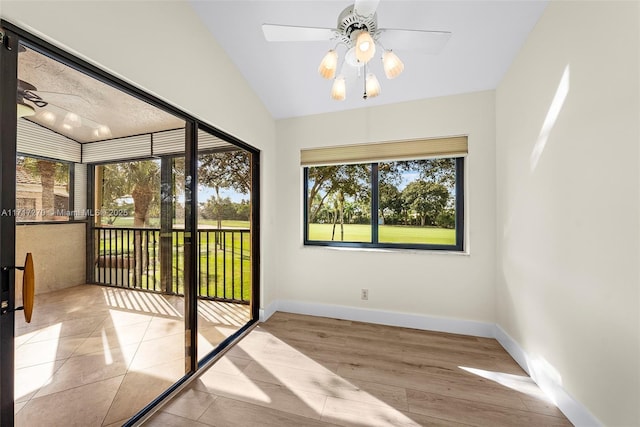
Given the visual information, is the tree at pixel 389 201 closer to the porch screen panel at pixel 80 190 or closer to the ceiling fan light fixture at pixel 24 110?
the porch screen panel at pixel 80 190

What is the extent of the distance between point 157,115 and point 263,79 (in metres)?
1.21

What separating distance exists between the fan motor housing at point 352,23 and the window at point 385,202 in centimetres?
149

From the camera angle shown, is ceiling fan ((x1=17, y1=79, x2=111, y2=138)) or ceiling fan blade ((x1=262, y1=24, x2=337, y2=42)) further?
ceiling fan blade ((x1=262, y1=24, x2=337, y2=42))

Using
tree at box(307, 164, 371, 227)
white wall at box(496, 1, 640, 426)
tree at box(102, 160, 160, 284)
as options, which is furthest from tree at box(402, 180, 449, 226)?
tree at box(102, 160, 160, 284)

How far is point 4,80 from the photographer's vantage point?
96 cm

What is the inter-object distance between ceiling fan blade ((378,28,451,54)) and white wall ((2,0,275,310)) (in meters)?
1.38

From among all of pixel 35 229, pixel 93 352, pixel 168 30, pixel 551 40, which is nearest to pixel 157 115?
pixel 168 30

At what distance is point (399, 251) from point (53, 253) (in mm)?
2665

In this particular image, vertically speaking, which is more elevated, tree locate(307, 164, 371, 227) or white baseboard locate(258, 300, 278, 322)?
tree locate(307, 164, 371, 227)

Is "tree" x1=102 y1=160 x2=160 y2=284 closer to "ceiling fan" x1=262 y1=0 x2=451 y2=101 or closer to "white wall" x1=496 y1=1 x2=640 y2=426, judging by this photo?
"ceiling fan" x1=262 y1=0 x2=451 y2=101

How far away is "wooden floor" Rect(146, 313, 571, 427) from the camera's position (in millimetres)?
1487

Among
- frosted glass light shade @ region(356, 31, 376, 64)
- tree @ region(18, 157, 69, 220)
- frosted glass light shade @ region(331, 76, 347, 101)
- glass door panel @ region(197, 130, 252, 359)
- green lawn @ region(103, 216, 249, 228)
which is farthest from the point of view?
glass door panel @ region(197, 130, 252, 359)

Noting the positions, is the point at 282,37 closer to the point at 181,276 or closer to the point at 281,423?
the point at 181,276

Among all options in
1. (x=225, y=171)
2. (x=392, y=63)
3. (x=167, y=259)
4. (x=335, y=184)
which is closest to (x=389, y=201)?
(x=335, y=184)
